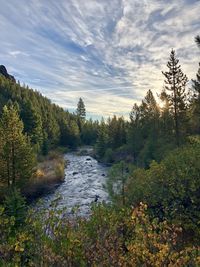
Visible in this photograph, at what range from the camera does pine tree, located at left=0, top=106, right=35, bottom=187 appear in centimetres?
2898

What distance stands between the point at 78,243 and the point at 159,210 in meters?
8.17

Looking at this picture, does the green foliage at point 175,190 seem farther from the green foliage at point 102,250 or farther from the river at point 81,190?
the river at point 81,190

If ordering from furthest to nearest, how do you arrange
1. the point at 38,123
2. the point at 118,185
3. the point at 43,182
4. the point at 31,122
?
the point at 38,123 → the point at 31,122 → the point at 43,182 → the point at 118,185

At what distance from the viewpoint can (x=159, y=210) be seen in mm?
13523

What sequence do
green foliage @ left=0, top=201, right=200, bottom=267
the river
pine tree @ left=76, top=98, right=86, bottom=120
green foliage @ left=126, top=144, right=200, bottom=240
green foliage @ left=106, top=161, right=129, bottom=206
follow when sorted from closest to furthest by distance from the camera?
green foliage @ left=0, top=201, right=200, bottom=267 → green foliage @ left=126, top=144, right=200, bottom=240 → green foliage @ left=106, top=161, right=129, bottom=206 → the river → pine tree @ left=76, top=98, right=86, bottom=120

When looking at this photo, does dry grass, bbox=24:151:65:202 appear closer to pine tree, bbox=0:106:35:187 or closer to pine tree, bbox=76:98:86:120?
pine tree, bbox=0:106:35:187

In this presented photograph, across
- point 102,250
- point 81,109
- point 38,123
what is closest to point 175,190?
point 102,250

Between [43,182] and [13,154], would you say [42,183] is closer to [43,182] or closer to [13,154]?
[43,182]

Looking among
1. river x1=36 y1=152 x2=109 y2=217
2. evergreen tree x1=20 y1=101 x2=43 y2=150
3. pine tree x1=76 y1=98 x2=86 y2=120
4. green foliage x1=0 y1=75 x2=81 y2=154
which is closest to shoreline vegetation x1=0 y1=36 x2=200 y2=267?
river x1=36 y1=152 x2=109 y2=217

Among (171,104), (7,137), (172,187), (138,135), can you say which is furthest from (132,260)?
(138,135)

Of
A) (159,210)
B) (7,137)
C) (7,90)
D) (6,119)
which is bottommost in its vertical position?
(159,210)

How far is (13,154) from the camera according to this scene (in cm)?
2962

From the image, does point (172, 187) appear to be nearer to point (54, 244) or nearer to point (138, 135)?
point (54, 244)

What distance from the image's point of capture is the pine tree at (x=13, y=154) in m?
29.0
